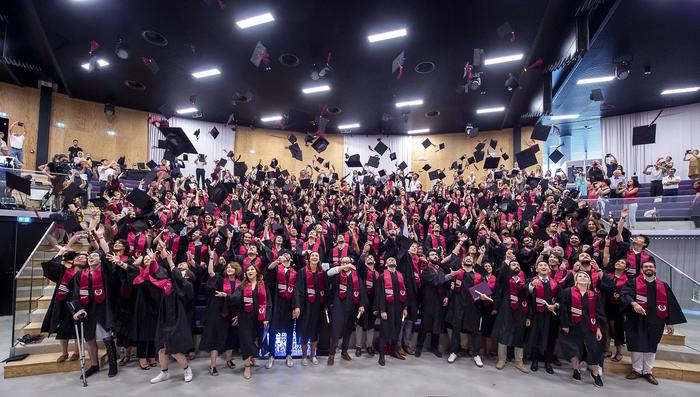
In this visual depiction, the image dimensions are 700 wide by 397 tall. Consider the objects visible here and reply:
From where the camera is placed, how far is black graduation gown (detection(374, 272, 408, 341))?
601 cm

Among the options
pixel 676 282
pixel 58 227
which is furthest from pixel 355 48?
pixel 676 282

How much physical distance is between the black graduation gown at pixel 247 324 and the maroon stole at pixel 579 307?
4.18 meters

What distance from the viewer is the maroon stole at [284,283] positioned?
5875mm

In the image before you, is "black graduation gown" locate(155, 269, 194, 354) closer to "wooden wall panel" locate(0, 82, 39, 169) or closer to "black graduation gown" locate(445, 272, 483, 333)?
"black graduation gown" locate(445, 272, 483, 333)

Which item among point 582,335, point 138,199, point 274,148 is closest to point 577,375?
point 582,335

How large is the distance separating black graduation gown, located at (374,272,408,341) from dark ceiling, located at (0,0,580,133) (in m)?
5.29

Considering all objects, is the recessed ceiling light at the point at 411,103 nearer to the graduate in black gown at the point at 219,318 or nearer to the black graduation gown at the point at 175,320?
the graduate in black gown at the point at 219,318

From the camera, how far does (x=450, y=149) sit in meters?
18.2

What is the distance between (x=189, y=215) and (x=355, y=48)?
5470 millimetres

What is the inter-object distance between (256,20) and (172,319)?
621 cm

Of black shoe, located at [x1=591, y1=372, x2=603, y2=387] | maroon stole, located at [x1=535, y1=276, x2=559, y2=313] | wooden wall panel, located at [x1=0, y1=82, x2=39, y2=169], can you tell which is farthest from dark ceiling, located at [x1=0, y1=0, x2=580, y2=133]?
black shoe, located at [x1=591, y1=372, x2=603, y2=387]

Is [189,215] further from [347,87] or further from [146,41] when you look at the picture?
[347,87]

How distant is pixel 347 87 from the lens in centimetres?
1241

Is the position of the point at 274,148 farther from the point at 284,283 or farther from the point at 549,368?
the point at 549,368
